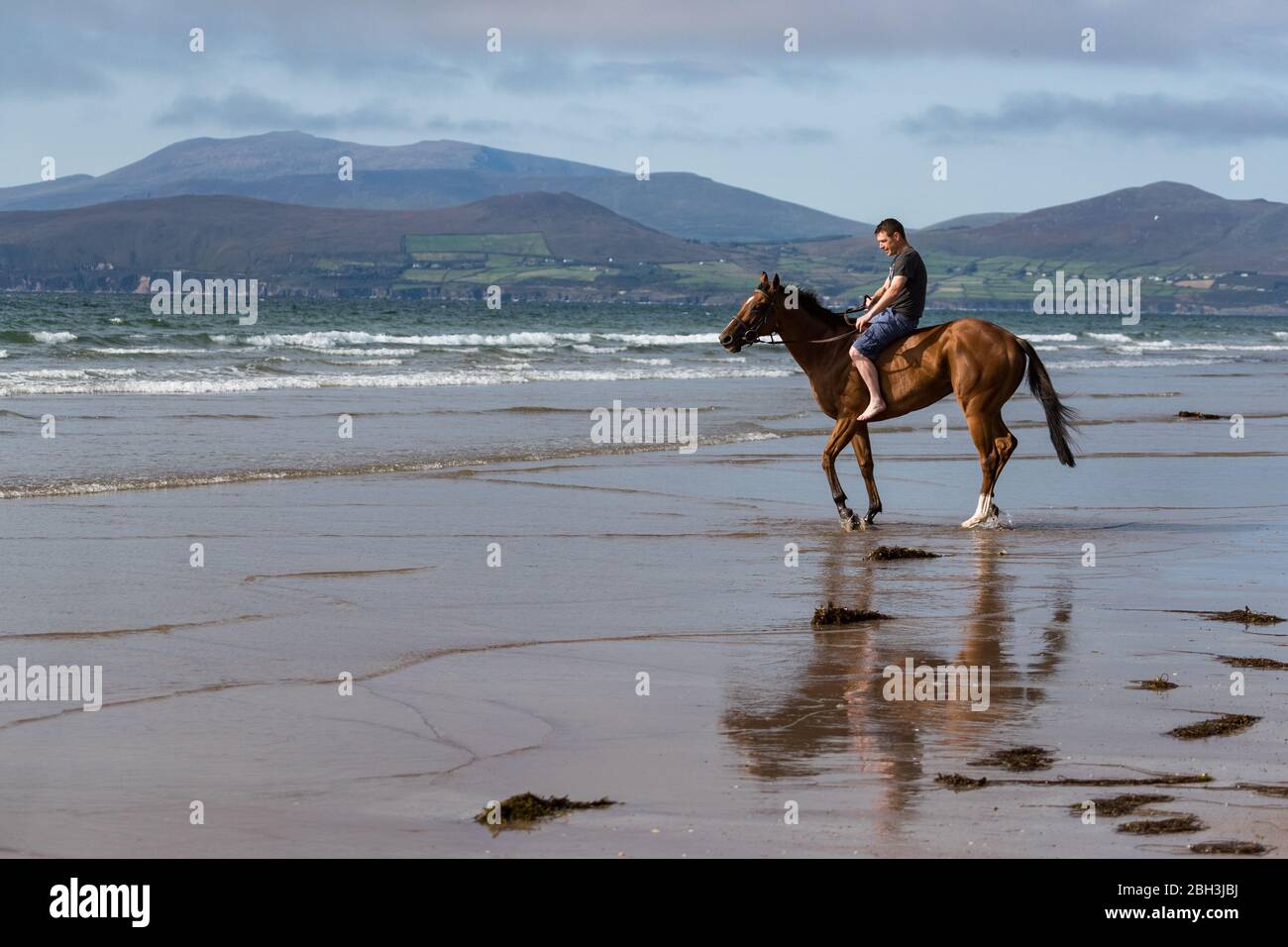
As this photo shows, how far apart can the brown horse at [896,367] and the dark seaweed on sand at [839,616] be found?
168 inches

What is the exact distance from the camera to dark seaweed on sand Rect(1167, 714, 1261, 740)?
6570 millimetres

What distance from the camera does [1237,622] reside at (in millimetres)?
9094

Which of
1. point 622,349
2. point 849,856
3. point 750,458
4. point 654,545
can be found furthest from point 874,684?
point 622,349

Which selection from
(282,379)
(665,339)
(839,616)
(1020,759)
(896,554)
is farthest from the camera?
(665,339)

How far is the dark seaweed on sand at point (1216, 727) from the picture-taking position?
6570mm

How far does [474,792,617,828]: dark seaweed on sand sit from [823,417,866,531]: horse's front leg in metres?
7.85

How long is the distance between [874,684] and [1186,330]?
9889cm

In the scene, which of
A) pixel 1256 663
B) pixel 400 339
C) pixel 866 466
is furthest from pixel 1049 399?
pixel 400 339

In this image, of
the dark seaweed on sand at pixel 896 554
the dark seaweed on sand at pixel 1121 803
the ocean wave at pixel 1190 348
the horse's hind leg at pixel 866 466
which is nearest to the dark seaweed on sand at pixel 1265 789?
the dark seaweed on sand at pixel 1121 803

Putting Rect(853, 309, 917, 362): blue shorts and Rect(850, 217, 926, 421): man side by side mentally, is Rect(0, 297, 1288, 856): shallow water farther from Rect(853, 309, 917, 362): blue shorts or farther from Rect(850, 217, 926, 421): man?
Rect(853, 309, 917, 362): blue shorts

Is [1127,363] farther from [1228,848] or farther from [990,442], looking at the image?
[1228,848]

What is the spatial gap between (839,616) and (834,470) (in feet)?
16.0

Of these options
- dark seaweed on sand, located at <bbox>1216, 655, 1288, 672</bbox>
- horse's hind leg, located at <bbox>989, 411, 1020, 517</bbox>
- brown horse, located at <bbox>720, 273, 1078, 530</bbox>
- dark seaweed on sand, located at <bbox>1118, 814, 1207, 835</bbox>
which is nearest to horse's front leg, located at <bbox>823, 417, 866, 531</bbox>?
brown horse, located at <bbox>720, 273, 1078, 530</bbox>

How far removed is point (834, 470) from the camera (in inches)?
544
